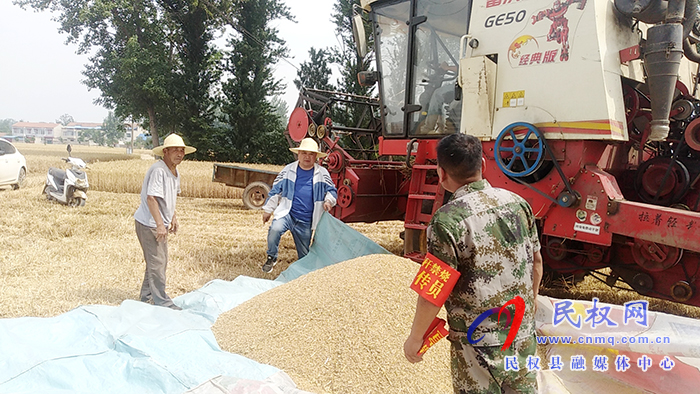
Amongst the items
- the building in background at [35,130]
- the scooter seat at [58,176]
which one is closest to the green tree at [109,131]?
the building in background at [35,130]

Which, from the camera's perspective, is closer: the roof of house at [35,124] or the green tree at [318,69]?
the green tree at [318,69]

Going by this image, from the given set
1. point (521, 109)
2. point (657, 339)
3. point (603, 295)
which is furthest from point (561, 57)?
point (603, 295)

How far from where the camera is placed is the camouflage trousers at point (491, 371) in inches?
63.7

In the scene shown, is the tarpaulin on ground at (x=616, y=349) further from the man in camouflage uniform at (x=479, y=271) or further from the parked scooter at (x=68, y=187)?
the parked scooter at (x=68, y=187)

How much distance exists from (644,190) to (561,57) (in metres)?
1.24

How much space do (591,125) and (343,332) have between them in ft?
6.93

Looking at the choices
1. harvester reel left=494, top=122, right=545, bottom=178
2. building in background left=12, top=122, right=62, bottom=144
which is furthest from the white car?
building in background left=12, top=122, right=62, bottom=144

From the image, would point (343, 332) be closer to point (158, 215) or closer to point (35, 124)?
point (158, 215)

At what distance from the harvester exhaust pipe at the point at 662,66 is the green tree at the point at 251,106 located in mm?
16080

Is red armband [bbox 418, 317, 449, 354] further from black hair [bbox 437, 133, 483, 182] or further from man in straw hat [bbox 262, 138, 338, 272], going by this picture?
man in straw hat [bbox 262, 138, 338, 272]

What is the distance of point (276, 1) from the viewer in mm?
20375

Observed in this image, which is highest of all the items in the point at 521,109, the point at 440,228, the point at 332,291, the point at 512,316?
the point at 521,109

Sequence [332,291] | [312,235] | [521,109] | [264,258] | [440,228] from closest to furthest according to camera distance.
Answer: [440,228]
[332,291]
[521,109]
[312,235]
[264,258]

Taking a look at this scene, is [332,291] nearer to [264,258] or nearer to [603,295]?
[264,258]
